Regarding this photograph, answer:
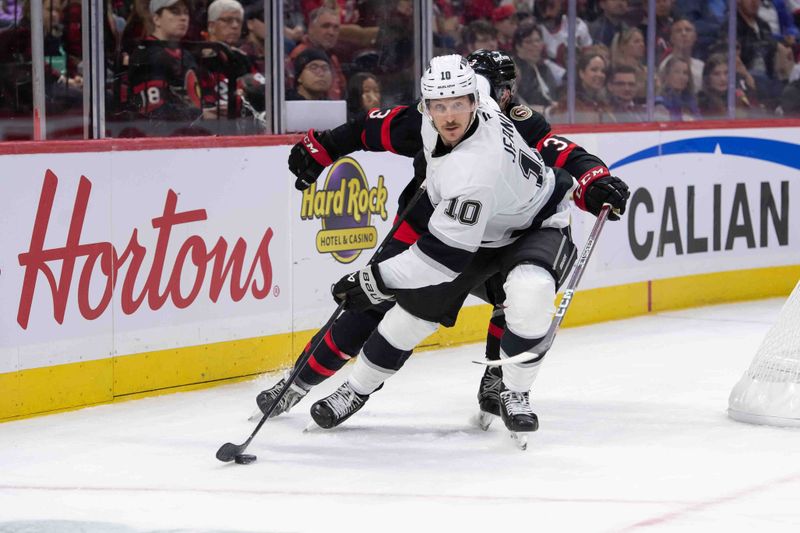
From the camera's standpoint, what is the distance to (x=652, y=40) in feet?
23.3

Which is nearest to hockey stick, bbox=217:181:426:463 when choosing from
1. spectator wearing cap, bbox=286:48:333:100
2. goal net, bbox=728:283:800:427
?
goal net, bbox=728:283:800:427

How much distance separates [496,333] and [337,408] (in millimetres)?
575

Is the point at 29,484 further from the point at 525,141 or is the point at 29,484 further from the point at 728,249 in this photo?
the point at 728,249

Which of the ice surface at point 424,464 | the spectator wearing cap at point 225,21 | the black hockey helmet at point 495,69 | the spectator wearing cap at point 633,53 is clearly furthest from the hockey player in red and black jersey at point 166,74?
the spectator wearing cap at point 633,53

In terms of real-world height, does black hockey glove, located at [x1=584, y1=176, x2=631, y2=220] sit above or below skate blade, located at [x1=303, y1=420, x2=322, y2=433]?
above

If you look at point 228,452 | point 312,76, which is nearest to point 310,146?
point 228,452

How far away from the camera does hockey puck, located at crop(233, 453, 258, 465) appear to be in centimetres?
378

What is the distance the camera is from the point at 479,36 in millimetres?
6441

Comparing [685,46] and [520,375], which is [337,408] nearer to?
[520,375]

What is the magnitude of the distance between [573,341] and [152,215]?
2.01 metres

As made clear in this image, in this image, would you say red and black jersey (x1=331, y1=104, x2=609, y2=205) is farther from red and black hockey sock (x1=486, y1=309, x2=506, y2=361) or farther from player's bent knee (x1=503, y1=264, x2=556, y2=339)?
red and black hockey sock (x1=486, y1=309, x2=506, y2=361)

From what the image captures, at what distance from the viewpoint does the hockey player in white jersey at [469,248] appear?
3709 millimetres

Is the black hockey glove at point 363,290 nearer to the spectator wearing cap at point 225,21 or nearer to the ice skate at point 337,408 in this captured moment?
the ice skate at point 337,408

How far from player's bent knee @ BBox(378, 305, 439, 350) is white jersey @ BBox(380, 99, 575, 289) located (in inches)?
9.0
